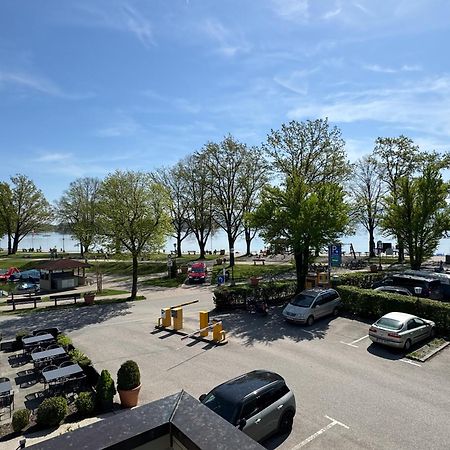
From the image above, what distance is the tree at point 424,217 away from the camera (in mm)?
30891

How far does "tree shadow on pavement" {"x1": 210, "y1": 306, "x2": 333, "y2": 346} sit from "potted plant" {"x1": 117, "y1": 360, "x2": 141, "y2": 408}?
6891 mm

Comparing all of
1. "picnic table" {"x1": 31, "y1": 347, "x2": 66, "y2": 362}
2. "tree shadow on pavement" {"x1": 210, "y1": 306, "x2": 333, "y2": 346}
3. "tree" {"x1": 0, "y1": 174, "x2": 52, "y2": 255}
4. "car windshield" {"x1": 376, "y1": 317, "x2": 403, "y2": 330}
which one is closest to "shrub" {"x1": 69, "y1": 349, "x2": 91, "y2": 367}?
"picnic table" {"x1": 31, "y1": 347, "x2": 66, "y2": 362}

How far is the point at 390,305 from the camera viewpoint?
20.1 m

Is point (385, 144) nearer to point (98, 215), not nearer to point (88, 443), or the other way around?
point (98, 215)

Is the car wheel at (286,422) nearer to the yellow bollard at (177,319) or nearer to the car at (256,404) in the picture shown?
the car at (256,404)

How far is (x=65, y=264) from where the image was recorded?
3612 centimetres

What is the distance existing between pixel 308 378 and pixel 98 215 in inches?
821

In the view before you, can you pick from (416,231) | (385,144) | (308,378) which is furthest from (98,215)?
(385,144)

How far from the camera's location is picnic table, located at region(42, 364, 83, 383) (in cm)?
1194

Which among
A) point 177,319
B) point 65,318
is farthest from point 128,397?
point 65,318

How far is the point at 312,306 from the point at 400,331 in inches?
203

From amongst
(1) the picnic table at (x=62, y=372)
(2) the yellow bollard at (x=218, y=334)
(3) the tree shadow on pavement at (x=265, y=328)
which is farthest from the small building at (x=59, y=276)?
(1) the picnic table at (x=62, y=372)

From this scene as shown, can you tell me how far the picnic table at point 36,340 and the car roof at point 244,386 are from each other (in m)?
9.37

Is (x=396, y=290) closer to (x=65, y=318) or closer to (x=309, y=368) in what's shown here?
(x=309, y=368)
